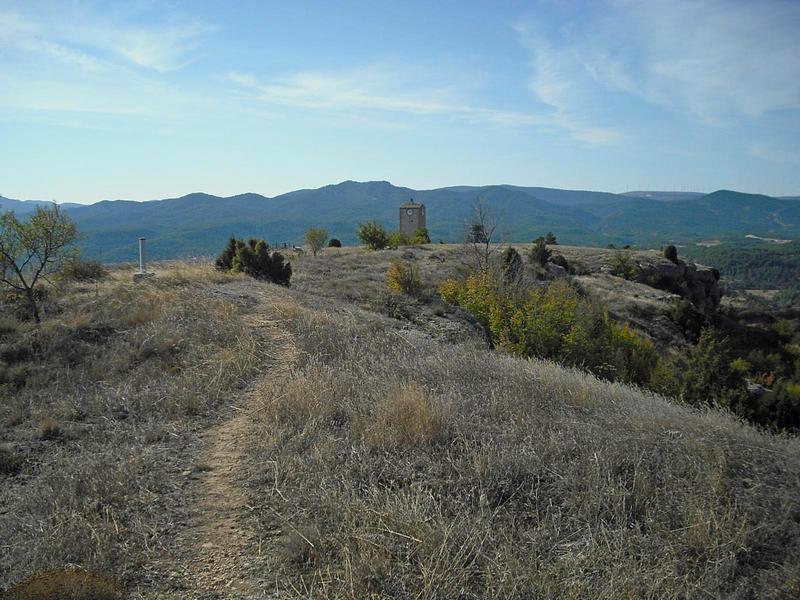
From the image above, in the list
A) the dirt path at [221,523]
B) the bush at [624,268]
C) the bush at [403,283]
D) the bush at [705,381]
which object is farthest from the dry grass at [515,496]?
the bush at [624,268]

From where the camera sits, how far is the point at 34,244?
11422 millimetres

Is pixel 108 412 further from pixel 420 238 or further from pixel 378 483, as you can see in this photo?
pixel 420 238

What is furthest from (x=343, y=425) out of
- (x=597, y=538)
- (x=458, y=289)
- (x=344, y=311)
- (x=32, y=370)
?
(x=458, y=289)

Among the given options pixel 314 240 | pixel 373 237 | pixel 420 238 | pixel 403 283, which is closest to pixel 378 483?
pixel 403 283

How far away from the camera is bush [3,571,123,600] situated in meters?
2.87

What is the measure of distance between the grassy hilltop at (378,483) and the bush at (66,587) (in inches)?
2.5

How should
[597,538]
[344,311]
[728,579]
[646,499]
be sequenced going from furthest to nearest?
[344,311] < [646,499] < [597,538] < [728,579]

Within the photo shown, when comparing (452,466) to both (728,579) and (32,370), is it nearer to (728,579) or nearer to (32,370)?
(728,579)

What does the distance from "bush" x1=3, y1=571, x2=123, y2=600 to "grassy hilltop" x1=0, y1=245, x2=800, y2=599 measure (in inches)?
2.5

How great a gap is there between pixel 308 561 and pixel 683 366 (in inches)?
821

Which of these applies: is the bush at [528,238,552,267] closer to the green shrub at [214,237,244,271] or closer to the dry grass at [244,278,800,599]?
the green shrub at [214,237,244,271]

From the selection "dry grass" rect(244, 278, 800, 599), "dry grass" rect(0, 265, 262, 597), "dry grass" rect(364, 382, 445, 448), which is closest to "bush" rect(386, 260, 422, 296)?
"dry grass" rect(0, 265, 262, 597)

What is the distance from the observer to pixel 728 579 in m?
3.25

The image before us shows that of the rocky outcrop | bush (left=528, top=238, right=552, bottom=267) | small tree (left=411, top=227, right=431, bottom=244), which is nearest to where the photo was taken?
bush (left=528, top=238, right=552, bottom=267)
